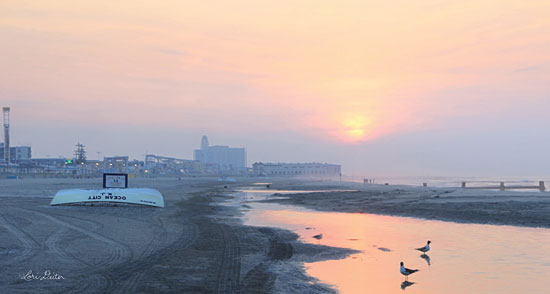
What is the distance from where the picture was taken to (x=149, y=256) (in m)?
18.4

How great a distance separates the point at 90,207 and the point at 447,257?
2746 cm

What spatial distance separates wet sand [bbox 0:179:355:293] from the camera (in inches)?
543

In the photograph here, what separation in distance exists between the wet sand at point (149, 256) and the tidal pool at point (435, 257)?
150cm

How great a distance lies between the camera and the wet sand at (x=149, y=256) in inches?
543

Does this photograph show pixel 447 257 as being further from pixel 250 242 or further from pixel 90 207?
pixel 90 207

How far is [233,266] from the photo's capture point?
16969 mm

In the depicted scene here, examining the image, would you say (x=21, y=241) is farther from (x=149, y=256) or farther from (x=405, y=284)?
(x=405, y=284)

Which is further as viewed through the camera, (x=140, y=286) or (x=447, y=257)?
(x=447, y=257)

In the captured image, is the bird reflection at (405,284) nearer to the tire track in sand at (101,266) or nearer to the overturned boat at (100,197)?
the tire track in sand at (101,266)

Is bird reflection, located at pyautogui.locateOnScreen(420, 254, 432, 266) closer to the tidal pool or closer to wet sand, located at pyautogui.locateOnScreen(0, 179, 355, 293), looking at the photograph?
the tidal pool

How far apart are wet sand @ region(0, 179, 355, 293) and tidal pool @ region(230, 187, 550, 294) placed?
1495 millimetres

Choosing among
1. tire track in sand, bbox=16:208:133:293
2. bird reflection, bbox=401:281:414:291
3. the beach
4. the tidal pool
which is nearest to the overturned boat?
the beach

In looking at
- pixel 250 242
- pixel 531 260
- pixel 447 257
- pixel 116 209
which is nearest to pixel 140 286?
pixel 250 242

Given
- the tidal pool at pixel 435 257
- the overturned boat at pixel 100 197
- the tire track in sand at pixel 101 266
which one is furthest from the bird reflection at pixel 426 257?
the overturned boat at pixel 100 197
